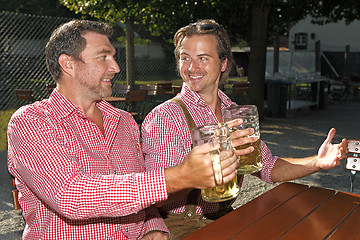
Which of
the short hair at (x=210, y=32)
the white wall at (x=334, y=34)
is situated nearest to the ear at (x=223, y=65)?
the short hair at (x=210, y=32)

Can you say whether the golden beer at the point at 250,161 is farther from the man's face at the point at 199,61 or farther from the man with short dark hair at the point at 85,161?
the man's face at the point at 199,61

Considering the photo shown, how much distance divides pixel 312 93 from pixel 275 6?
3.76 meters

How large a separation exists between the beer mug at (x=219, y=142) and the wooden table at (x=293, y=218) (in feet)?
0.76

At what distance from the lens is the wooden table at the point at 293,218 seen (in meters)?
1.79

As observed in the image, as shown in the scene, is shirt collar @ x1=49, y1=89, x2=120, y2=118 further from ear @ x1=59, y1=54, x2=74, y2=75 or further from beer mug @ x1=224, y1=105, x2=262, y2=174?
beer mug @ x1=224, y1=105, x2=262, y2=174

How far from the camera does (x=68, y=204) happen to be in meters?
1.54

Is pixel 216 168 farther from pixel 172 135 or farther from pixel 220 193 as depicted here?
pixel 172 135

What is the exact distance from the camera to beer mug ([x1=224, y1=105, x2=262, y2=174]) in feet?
5.89

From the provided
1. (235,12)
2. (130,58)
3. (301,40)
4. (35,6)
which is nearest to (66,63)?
(235,12)

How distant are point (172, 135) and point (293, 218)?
745 millimetres

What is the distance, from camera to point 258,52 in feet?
35.8

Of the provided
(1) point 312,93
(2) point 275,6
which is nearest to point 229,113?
(2) point 275,6

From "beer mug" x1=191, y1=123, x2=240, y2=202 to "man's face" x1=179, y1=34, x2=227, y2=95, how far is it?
3.38ft

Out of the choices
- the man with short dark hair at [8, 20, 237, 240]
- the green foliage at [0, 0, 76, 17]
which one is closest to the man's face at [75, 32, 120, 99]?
the man with short dark hair at [8, 20, 237, 240]
